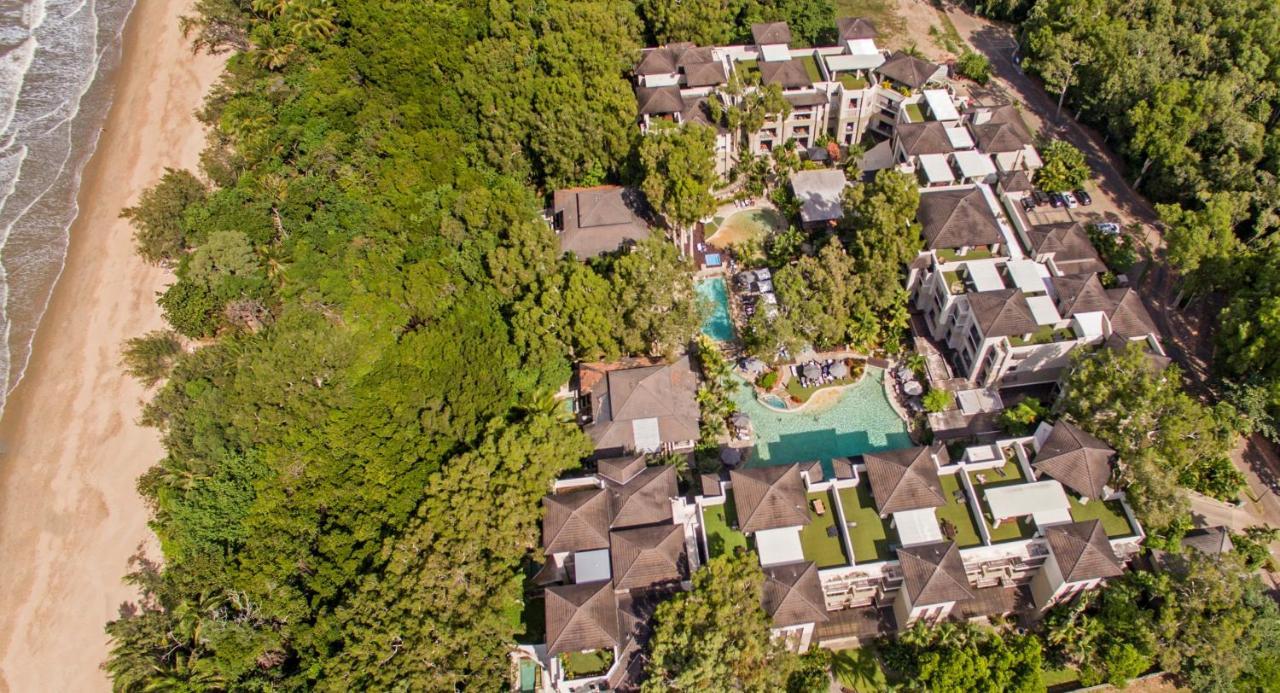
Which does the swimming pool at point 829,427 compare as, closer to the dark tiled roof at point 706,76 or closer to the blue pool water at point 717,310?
the blue pool water at point 717,310

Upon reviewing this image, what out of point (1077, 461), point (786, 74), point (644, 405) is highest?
point (786, 74)

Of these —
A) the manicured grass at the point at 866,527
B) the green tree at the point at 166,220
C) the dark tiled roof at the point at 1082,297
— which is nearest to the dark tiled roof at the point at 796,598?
the manicured grass at the point at 866,527

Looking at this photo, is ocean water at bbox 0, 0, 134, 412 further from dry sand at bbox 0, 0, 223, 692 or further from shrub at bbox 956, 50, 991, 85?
shrub at bbox 956, 50, 991, 85

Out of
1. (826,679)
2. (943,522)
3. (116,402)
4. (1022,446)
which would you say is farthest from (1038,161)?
(116,402)

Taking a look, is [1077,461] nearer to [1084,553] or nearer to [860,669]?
[1084,553]

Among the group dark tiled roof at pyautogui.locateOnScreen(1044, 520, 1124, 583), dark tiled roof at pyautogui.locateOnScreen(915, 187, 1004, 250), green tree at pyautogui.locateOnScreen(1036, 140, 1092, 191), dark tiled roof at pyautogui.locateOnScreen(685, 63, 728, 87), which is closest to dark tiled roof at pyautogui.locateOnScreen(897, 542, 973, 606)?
dark tiled roof at pyautogui.locateOnScreen(1044, 520, 1124, 583)

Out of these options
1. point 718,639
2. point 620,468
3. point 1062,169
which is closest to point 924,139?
point 1062,169
